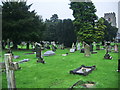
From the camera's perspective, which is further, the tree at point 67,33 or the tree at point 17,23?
the tree at point 67,33

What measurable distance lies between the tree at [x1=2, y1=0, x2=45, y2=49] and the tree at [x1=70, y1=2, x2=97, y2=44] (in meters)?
9.83

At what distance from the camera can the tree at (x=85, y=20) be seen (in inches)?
1137

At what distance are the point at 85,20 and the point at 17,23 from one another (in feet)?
50.8

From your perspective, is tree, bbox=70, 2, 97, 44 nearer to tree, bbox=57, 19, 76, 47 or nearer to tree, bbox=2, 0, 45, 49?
tree, bbox=57, 19, 76, 47

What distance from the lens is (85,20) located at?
30688 mm

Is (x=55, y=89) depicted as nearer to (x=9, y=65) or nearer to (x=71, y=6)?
(x=9, y=65)

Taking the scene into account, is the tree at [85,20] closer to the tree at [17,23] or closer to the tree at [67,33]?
the tree at [67,33]

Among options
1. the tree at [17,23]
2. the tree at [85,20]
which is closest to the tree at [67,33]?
the tree at [85,20]

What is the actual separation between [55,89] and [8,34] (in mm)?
22951

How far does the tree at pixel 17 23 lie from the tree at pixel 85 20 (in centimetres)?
983

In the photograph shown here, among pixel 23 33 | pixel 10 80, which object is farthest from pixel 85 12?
pixel 10 80

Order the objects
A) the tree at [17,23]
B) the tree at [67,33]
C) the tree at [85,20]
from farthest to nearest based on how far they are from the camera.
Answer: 1. the tree at [67,33]
2. the tree at [85,20]
3. the tree at [17,23]

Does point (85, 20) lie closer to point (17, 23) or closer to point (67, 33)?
point (67, 33)

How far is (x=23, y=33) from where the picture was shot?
26.8 meters
